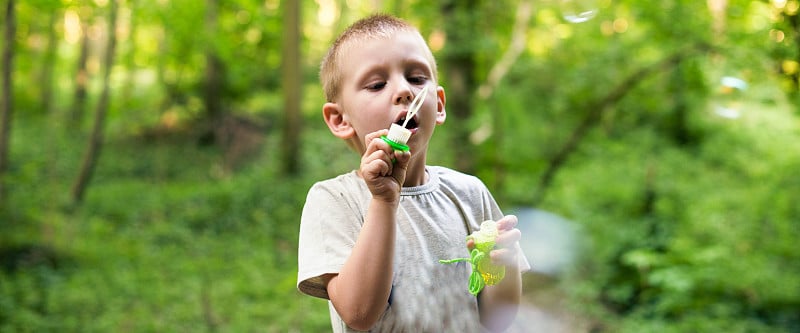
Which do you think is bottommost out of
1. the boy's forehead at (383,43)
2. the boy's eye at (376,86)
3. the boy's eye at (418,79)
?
the boy's eye at (376,86)

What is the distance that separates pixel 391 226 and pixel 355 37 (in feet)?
1.51

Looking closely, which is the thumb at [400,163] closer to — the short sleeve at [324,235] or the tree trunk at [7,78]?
the short sleeve at [324,235]

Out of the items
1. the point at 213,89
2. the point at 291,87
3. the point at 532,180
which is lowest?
the point at 532,180

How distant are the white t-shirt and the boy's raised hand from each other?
0.18 m

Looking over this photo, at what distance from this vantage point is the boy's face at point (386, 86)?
1.38 meters

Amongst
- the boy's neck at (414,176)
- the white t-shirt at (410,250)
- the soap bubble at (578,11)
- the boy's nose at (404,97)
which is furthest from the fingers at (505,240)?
the soap bubble at (578,11)

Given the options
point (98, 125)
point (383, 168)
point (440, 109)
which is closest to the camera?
point (383, 168)

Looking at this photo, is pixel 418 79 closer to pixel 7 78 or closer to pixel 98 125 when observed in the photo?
pixel 7 78

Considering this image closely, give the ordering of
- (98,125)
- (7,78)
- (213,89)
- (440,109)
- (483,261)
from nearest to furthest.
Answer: (483,261)
(440,109)
(7,78)
(98,125)
(213,89)

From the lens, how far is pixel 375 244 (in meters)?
1.27

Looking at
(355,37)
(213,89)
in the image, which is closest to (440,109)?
→ (355,37)

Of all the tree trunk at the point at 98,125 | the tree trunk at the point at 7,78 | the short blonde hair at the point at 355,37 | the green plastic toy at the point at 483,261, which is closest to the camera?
the green plastic toy at the point at 483,261

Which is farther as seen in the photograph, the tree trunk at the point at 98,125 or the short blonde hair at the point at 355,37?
the tree trunk at the point at 98,125

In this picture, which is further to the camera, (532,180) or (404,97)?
(532,180)
